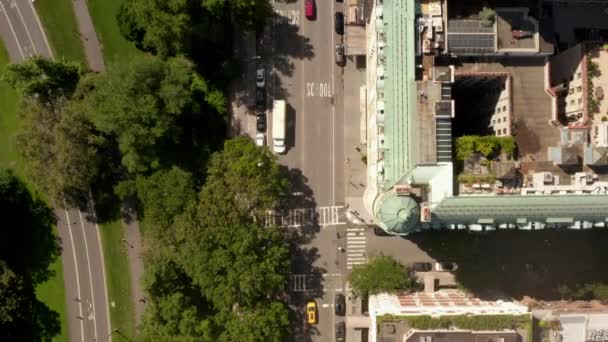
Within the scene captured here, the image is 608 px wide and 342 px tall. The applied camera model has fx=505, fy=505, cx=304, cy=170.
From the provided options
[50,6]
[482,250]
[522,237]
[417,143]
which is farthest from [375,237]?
[50,6]

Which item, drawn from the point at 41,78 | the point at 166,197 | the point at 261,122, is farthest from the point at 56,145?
the point at 261,122

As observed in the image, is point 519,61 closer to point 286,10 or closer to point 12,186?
point 286,10

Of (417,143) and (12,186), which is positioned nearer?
(417,143)

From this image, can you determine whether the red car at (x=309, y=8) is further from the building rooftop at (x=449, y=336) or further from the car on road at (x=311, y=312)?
the building rooftop at (x=449, y=336)

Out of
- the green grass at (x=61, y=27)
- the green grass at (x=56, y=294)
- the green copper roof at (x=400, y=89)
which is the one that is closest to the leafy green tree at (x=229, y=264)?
the green copper roof at (x=400, y=89)

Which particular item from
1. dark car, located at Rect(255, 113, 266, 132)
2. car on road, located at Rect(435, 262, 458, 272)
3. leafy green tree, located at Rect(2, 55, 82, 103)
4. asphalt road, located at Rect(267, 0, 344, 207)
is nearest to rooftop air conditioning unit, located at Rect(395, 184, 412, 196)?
asphalt road, located at Rect(267, 0, 344, 207)

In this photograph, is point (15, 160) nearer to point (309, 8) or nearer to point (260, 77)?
point (260, 77)
